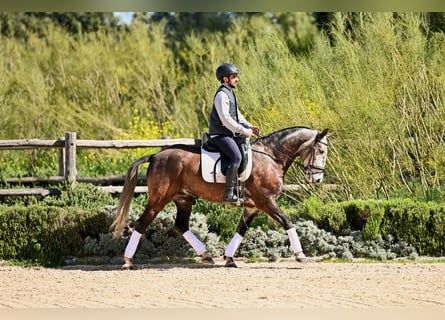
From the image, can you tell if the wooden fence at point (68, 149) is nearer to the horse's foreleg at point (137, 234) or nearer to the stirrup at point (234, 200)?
the horse's foreleg at point (137, 234)

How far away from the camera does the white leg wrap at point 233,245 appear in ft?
32.0

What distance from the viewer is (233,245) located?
979 cm

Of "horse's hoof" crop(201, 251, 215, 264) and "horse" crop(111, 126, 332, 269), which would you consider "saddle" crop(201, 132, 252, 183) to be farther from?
"horse's hoof" crop(201, 251, 215, 264)

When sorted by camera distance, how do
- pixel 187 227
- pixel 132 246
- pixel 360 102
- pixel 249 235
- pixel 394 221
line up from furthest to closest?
pixel 360 102, pixel 249 235, pixel 394 221, pixel 187 227, pixel 132 246

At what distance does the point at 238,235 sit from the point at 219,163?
738 millimetres

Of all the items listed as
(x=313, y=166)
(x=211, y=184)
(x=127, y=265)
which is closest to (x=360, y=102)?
(x=313, y=166)

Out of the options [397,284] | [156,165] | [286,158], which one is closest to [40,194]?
[156,165]

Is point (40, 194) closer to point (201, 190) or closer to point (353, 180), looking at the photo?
point (201, 190)

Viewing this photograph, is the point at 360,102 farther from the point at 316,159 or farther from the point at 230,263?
the point at 230,263

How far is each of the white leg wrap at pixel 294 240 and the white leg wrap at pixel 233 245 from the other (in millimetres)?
516

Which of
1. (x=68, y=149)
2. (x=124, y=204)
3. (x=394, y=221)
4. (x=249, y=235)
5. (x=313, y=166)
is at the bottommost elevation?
(x=249, y=235)

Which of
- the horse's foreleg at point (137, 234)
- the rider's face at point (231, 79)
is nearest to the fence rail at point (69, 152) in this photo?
the horse's foreleg at point (137, 234)

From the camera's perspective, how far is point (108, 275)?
925 cm

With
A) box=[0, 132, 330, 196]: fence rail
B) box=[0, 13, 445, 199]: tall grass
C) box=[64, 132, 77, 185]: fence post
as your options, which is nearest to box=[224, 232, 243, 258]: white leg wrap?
box=[0, 132, 330, 196]: fence rail
